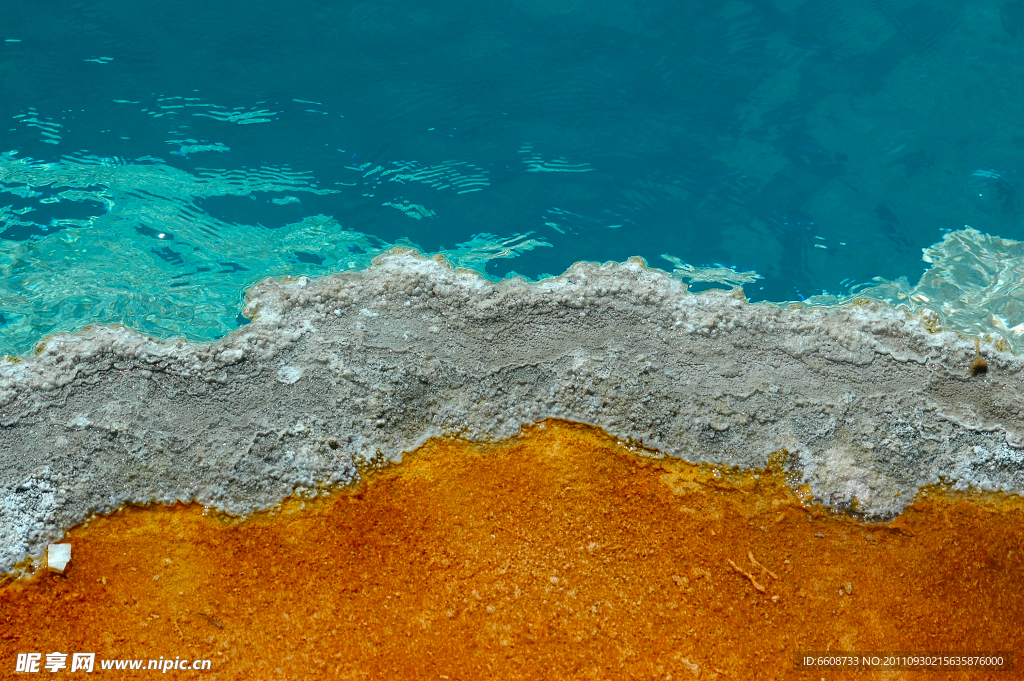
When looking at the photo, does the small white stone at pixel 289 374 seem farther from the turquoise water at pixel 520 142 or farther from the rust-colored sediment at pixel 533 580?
the turquoise water at pixel 520 142

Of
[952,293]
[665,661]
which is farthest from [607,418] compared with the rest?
[952,293]

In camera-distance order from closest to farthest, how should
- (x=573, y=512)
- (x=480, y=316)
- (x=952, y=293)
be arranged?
1. (x=573, y=512)
2. (x=480, y=316)
3. (x=952, y=293)

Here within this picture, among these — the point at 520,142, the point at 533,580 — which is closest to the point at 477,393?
the point at 533,580

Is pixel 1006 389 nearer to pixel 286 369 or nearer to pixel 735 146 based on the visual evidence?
pixel 735 146

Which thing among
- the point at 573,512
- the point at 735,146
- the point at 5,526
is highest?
the point at 735,146

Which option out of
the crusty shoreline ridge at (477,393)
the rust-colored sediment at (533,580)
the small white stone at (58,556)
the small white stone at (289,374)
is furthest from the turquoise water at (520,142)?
the small white stone at (58,556)

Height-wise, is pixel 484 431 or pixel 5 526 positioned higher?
pixel 484 431

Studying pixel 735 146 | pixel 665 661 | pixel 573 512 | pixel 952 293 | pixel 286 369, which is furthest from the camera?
pixel 735 146
